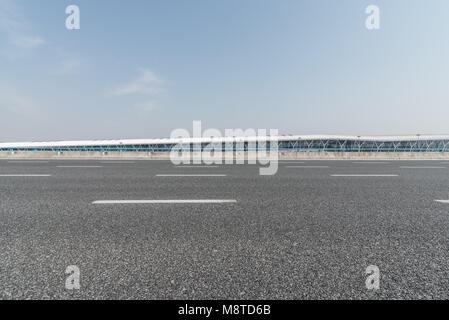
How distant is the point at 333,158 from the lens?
1717 cm

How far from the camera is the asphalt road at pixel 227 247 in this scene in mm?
1780

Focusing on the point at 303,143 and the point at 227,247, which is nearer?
the point at 227,247

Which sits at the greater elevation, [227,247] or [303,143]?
[303,143]

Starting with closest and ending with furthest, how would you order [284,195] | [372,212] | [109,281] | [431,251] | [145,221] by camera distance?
[109,281], [431,251], [145,221], [372,212], [284,195]

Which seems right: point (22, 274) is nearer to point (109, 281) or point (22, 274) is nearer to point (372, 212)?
point (109, 281)

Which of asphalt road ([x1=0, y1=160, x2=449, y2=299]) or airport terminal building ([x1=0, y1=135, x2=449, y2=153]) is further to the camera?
airport terminal building ([x1=0, y1=135, x2=449, y2=153])

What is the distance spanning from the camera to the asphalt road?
1.78m

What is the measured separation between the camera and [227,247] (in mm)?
2492

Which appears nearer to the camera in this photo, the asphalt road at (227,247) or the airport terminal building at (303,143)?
the asphalt road at (227,247)

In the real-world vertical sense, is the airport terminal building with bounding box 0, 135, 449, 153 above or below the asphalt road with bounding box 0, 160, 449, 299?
above

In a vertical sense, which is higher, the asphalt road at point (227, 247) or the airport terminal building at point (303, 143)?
the airport terminal building at point (303, 143)

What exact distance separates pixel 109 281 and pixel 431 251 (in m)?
3.61

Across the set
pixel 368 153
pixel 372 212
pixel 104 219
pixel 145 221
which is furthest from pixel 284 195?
pixel 368 153
